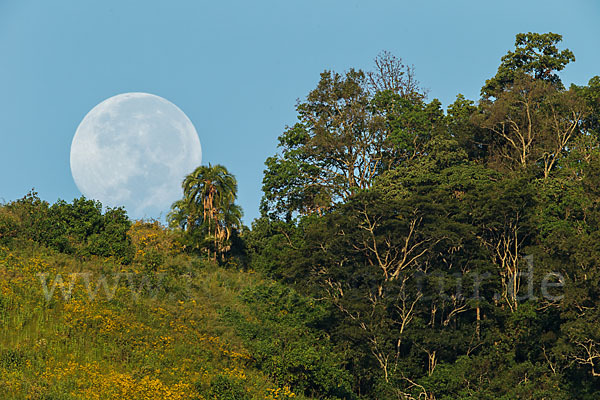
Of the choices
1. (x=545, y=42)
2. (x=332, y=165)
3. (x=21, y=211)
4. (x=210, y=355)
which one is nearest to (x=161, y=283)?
(x=210, y=355)

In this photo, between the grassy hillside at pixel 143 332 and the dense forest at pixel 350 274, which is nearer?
the grassy hillside at pixel 143 332

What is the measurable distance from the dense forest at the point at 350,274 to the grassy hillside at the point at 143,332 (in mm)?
99

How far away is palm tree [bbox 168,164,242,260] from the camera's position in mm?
46250

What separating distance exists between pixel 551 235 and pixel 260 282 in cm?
1677

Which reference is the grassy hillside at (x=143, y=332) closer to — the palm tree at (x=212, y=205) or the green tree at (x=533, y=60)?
the palm tree at (x=212, y=205)

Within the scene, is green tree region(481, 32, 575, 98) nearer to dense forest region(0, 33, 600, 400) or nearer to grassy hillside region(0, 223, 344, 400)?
dense forest region(0, 33, 600, 400)

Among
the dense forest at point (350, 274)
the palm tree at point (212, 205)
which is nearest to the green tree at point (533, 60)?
the dense forest at point (350, 274)

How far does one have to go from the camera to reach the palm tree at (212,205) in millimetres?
46250

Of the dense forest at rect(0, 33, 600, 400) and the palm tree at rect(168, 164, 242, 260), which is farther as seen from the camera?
the palm tree at rect(168, 164, 242, 260)

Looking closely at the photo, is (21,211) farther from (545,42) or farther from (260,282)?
(545,42)

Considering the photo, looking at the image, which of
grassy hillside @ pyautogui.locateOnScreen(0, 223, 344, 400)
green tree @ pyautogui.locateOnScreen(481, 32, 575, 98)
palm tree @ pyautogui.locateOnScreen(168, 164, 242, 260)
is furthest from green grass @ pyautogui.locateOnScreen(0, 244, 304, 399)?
green tree @ pyautogui.locateOnScreen(481, 32, 575, 98)

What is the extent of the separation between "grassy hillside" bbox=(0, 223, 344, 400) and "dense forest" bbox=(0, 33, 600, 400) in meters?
0.10

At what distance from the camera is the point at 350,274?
38656 millimetres

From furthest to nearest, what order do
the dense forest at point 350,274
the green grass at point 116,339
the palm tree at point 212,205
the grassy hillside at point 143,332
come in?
the palm tree at point 212,205, the dense forest at point 350,274, the grassy hillside at point 143,332, the green grass at point 116,339
